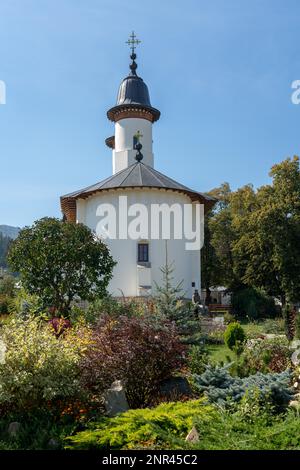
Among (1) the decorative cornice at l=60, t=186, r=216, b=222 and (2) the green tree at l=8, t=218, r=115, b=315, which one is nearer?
(2) the green tree at l=8, t=218, r=115, b=315

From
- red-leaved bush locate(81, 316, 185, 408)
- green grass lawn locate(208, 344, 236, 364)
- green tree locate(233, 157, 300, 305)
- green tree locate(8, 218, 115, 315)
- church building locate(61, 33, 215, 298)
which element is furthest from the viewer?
green tree locate(233, 157, 300, 305)

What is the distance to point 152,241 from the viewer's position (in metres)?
25.8

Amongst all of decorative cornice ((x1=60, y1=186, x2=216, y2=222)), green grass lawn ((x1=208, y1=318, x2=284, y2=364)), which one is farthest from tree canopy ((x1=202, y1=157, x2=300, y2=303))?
green grass lawn ((x1=208, y1=318, x2=284, y2=364))

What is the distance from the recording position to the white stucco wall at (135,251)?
25.6 m

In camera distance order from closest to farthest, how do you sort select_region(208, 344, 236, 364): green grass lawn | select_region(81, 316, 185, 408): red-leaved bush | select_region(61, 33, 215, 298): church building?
select_region(81, 316, 185, 408): red-leaved bush < select_region(208, 344, 236, 364): green grass lawn < select_region(61, 33, 215, 298): church building

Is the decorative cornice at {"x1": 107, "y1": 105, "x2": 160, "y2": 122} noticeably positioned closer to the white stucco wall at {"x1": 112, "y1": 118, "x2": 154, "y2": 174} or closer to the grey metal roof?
the white stucco wall at {"x1": 112, "y1": 118, "x2": 154, "y2": 174}

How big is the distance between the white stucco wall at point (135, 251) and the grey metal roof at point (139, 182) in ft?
1.21

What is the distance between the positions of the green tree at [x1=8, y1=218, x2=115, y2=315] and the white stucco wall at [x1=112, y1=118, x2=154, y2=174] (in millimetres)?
18851

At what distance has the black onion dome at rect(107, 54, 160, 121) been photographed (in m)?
35.4

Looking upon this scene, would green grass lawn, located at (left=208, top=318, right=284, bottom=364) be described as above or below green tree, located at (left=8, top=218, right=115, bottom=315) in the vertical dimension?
below

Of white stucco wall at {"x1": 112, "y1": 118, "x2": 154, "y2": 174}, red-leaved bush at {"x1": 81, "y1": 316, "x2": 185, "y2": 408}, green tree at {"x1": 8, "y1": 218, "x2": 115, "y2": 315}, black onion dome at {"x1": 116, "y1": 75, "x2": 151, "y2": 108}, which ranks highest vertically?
black onion dome at {"x1": 116, "y1": 75, "x2": 151, "y2": 108}

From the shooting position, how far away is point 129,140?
35.5 meters

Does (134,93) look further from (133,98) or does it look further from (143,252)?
Answer: (143,252)

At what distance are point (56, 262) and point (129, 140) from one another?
20.0 meters
